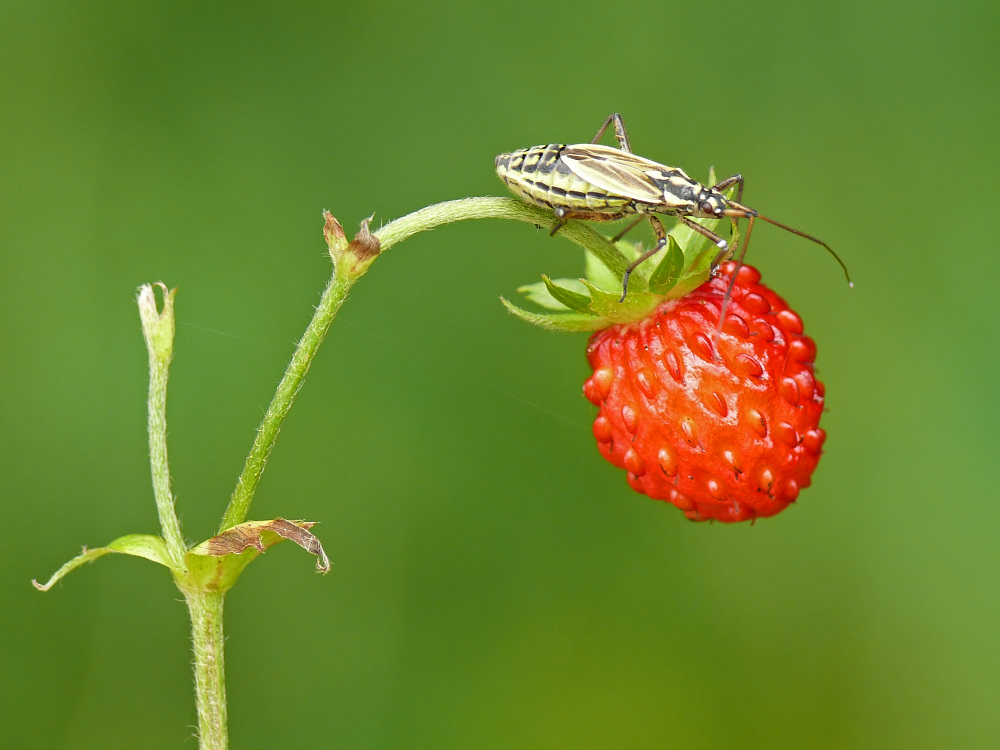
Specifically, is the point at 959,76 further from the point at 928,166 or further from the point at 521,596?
the point at 521,596

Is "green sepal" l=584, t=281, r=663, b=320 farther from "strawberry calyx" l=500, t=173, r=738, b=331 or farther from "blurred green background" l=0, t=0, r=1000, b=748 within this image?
"blurred green background" l=0, t=0, r=1000, b=748

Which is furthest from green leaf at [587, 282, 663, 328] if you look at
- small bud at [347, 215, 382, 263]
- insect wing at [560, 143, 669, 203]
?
small bud at [347, 215, 382, 263]

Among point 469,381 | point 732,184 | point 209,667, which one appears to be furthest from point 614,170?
point 469,381

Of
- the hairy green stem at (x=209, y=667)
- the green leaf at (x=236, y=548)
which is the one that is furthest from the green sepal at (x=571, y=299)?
the hairy green stem at (x=209, y=667)

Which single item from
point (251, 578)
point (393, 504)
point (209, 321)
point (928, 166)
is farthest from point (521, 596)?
point (928, 166)

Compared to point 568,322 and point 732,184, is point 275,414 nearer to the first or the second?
point 568,322

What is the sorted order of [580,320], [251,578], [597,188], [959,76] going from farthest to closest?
[959,76], [251,578], [580,320], [597,188]
